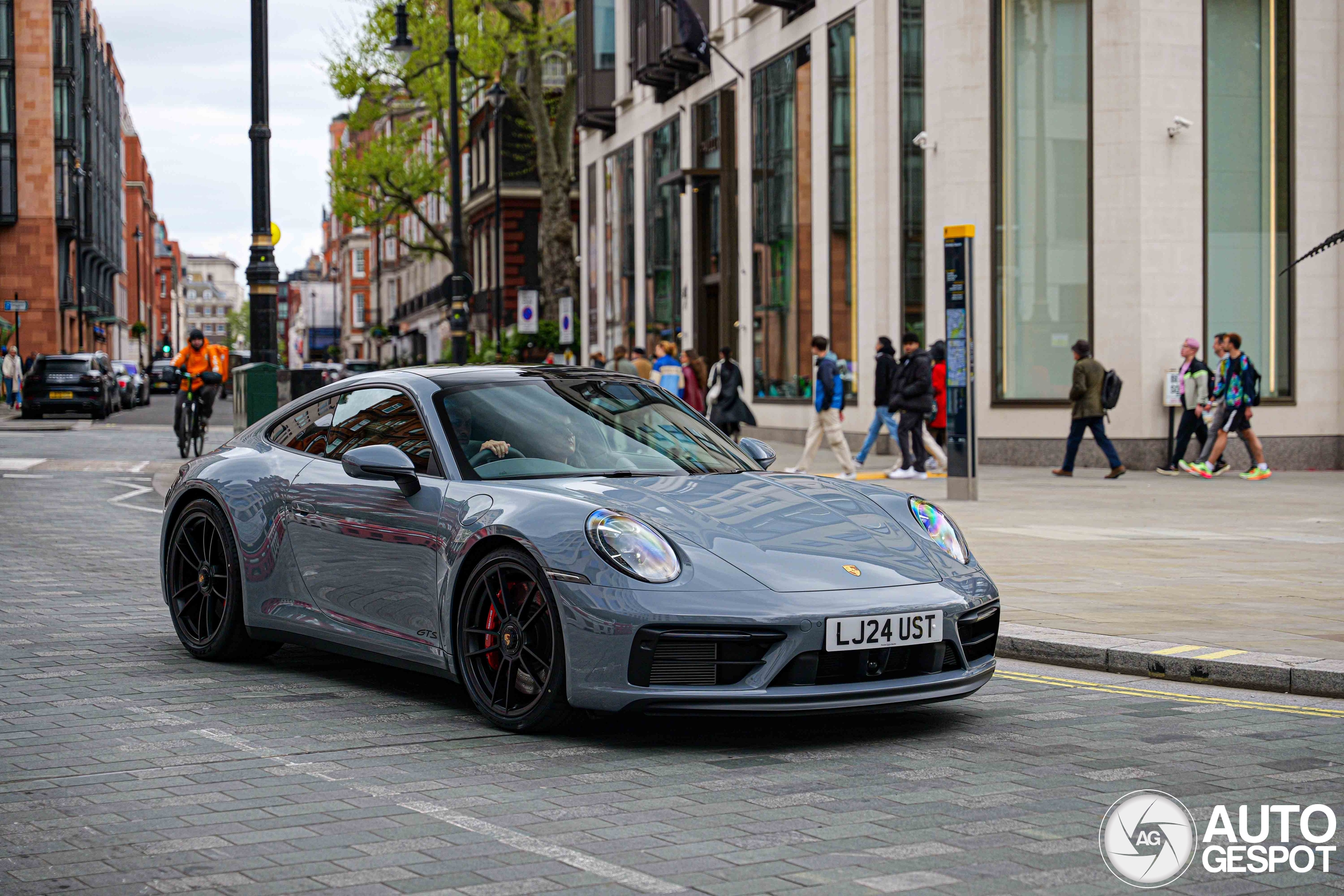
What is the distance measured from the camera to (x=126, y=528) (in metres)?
14.5

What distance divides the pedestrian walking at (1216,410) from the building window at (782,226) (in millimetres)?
8286

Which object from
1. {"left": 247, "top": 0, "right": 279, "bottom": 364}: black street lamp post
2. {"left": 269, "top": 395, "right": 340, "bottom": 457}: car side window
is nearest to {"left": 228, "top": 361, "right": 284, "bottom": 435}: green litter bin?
{"left": 247, "top": 0, "right": 279, "bottom": 364}: black street lamp post

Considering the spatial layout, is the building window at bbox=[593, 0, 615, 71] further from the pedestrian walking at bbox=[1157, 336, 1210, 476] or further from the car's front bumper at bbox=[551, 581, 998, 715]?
the car's front bumper at bbox=[551, 581, 998, 715]

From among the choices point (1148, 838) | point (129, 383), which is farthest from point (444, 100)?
point (1148, 838)

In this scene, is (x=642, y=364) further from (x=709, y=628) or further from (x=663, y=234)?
(x=709, y=628)

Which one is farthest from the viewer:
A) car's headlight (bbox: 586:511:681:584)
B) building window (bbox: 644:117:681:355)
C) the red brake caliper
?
building window (bbox: 644:117:681:355)

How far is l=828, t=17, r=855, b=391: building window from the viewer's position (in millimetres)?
26016

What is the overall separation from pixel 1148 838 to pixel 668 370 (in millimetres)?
18632

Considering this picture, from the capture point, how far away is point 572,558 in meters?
5.68

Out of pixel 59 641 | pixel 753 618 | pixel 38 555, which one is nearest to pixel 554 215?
pixel 38 555

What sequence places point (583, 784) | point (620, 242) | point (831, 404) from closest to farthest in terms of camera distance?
point (583, 784), point (831, 404), point (620, 242)

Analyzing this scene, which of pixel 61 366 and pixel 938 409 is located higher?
pixel 61 366

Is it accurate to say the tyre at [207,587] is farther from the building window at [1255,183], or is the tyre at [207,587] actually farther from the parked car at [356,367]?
the parked car at [356,367]

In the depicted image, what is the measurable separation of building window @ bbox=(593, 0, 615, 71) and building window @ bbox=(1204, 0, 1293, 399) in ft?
71.0
